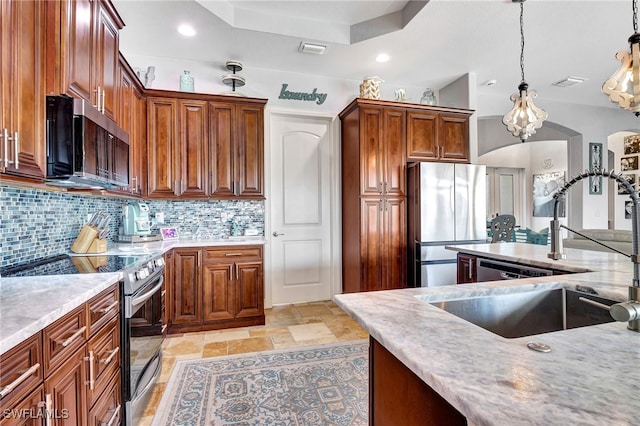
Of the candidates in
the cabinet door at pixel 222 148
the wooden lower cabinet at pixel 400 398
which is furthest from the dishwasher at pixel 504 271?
the cabinet door at pixel 222 148

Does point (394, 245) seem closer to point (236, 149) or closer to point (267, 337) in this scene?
point (267, 337)

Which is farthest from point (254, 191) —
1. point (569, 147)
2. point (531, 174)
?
point (531, 174)

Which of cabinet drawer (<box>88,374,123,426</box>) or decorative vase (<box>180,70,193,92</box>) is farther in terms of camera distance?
decorative vase (<box>180,70,193,92</box>)

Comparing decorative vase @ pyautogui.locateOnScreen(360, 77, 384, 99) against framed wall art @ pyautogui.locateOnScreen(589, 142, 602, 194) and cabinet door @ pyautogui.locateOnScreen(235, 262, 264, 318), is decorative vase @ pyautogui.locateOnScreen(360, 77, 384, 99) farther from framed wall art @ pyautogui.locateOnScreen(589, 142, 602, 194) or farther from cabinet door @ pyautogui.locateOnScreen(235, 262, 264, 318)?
framed wall art @ pyautogui.locateOnScreen(589, 142, 602, 194)

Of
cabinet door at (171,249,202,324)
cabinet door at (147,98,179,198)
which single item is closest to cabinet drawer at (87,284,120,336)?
cabinet door at (171,249,202,324)

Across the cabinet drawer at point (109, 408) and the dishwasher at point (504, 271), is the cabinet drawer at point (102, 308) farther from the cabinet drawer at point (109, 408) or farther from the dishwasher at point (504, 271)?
the dishwasher at point (504, 271)

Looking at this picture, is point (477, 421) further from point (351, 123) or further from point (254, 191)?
point (351, 123)

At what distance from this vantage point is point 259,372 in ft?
7.56

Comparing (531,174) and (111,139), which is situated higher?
(531,174)

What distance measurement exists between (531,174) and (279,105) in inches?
296

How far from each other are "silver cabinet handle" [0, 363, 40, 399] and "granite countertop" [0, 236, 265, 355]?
101 mm

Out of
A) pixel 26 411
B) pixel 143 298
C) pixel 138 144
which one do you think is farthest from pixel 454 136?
pixel 26 411

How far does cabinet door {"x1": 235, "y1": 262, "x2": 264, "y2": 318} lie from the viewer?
3154 mm

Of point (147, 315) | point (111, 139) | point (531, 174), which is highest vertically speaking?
point (531, 174)
